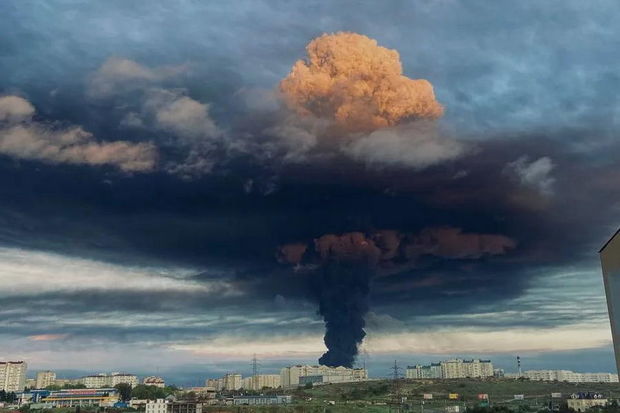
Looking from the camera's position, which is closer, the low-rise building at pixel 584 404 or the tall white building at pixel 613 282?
the tall white building at pixel 613 282

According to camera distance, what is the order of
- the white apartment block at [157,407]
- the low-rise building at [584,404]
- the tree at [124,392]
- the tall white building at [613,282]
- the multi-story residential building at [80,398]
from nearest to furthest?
1. the tall white building at [613,282]
2. the low-rise building at [584,404]
3. the white apartment block at [157,407]
4. the multi-story residential building at [80,398]
5. the tree at [124,392]

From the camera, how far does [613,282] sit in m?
27.7

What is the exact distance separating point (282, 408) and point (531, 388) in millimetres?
86503

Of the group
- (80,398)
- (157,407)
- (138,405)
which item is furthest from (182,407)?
(80,398)

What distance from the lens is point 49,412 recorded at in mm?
113062

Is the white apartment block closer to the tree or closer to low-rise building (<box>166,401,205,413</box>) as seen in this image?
low-rise building (<box>166,401,205,413</box>)

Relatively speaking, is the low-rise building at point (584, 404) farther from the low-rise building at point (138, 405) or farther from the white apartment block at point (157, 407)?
the low-rise building at point (138, 405)

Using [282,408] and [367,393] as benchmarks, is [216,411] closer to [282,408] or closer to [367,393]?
[282,408]

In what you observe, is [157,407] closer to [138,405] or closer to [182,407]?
[182,407]

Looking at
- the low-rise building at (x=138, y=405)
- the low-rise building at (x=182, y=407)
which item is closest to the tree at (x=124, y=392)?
the low-rise building at (x=138, y=405)

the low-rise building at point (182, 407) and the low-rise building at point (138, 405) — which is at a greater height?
the low-rise building at point (182, 407)

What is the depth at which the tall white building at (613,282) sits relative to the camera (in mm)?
27109

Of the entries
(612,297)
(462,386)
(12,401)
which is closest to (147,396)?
(12,401)

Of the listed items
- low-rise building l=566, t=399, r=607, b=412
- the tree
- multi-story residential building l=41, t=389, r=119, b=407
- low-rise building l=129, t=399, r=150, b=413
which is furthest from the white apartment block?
low-rise building l=566, t=399, r=607, b=412
